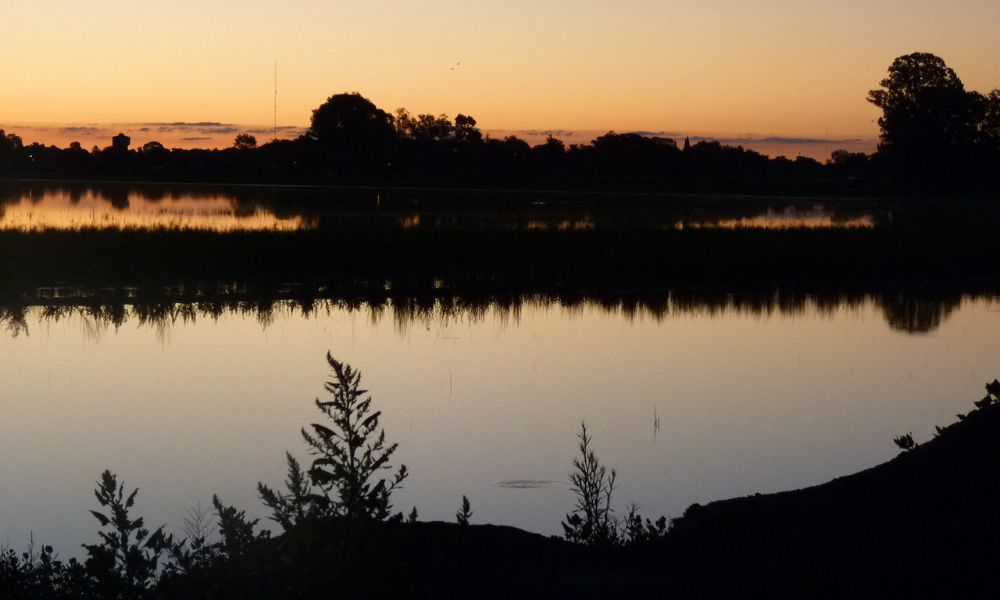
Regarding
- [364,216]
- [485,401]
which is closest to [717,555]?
[485,401]

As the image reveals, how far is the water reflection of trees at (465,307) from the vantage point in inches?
708

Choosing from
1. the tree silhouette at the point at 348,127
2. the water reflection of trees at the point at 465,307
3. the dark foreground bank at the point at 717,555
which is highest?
the tree silhouette at the point at 348,127

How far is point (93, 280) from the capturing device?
21484mm

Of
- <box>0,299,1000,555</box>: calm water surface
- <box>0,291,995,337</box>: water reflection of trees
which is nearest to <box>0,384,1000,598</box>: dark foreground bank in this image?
<box>0,299,1000,555</box>: calm water surface

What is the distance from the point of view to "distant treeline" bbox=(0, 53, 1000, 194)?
75125 mm

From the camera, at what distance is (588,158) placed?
91.7 meters

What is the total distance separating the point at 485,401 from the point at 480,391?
20.8 inches

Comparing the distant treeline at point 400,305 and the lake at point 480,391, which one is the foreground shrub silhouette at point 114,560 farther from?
the distant treeline at point 400,305

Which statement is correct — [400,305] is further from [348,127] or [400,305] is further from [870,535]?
[348,127]

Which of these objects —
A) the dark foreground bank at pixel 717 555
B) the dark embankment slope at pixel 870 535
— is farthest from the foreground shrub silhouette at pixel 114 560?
the dark embankment slope at pixel 870 535

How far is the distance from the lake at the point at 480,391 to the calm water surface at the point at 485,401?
3 cm

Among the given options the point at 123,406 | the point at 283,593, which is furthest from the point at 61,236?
the point at 283,593

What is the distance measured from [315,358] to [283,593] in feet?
32.0

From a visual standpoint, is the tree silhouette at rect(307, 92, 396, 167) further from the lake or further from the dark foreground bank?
the dark foreground bank
